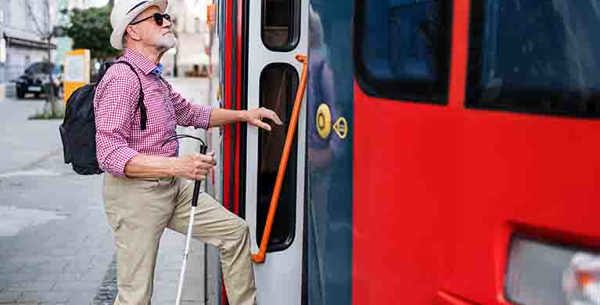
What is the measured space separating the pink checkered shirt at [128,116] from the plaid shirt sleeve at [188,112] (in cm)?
21

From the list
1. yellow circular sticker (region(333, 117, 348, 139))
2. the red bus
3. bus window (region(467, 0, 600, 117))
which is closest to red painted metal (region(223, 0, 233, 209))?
the red bus

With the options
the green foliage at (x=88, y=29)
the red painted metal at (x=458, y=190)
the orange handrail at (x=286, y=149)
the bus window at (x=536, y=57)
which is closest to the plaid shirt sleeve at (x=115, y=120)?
the orange handrail at (x=286, y=149)

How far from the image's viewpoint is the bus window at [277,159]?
3645mm

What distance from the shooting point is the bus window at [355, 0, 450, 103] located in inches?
79.7

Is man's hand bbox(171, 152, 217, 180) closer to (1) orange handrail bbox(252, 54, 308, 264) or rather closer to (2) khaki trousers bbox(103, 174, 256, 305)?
(2) khaki trousers bbox(103, 174, 256, 305)

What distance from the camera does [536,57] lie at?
1792 millimetres

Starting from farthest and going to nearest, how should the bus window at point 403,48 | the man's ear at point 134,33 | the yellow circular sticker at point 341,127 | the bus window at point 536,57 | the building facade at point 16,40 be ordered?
1. the building facade at point 16,40
2. the man's ear at point 134,33
3. the yellow circular sticker at point 341,127
4. the bus window at point 403,48
5. the bus window at point 536,57

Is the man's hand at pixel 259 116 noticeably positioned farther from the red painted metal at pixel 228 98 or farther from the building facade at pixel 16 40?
the building facade at pixel 16 40

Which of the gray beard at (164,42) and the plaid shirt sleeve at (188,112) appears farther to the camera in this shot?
the plaid shirt sleeve at (188,112)

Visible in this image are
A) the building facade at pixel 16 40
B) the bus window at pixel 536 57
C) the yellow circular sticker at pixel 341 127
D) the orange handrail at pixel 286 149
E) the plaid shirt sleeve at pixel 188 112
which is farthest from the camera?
the building facade at pixel 16 40

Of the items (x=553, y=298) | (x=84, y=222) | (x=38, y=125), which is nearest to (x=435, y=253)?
(x=553, y=298)

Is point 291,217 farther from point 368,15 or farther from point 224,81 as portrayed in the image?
point 368,15

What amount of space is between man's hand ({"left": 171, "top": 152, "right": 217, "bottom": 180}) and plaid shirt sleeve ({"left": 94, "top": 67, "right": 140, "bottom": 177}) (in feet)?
0.58

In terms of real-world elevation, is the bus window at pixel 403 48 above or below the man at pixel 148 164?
above
